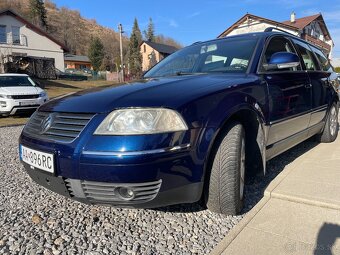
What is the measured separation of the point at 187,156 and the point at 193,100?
1.27 feet

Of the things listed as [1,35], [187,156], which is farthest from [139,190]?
[1,35]

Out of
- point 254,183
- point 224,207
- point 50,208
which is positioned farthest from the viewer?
point 254,183

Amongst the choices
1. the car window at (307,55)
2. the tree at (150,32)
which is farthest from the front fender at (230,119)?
the tree at (150,32)

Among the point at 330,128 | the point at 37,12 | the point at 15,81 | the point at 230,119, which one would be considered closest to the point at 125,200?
the point at 230,119

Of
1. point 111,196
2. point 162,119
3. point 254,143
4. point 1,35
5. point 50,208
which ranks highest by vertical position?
point 1,35

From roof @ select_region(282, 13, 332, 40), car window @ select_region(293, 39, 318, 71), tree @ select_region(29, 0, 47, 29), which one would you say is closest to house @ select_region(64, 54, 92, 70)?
tree @ select_region(29, 0, 47, 29)

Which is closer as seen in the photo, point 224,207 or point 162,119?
point 162,119

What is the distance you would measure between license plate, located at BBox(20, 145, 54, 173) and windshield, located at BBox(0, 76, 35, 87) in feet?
28.8

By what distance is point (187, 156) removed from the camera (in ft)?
6.62

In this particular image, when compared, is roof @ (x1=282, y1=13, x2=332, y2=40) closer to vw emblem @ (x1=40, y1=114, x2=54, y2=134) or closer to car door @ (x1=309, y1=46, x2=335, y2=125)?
car door @ (x1=309, y1=46, x2=335, y2=125)

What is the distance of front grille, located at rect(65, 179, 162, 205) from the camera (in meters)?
1.99

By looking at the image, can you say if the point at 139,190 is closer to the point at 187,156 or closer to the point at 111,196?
the point at 111,196

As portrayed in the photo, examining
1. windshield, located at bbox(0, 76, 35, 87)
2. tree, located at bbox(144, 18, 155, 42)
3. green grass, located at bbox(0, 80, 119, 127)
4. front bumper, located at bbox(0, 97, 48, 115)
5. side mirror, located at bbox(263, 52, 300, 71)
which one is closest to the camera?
side mirror, located at bbox(263, 52, 300, 71)

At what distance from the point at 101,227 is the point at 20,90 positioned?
8.53m
